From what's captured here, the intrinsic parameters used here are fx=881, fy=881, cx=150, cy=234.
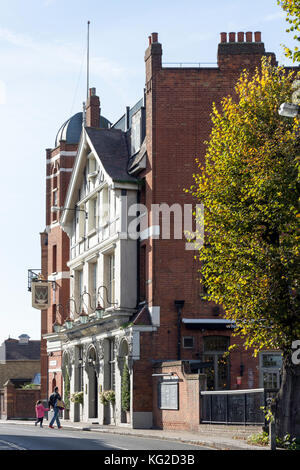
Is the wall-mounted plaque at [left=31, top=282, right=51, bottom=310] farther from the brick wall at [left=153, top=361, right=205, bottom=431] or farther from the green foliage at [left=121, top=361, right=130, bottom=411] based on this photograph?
the brick wall at [left=153, top=361, right=205, bottom=431]

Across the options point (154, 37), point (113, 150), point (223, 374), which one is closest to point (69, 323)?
point (113, 150)

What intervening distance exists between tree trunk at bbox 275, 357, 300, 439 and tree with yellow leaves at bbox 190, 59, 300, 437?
27 mm

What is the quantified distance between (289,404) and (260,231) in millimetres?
4818

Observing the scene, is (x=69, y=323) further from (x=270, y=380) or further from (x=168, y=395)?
(x=270, y=380)

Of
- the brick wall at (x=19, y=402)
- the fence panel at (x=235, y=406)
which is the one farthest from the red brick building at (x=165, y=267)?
the brick wall at (x=19, y=402)

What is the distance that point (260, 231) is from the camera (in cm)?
2473

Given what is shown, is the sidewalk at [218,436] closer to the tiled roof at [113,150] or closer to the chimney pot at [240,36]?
the tiled roof at [113,150]

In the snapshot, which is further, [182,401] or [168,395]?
[168,395]

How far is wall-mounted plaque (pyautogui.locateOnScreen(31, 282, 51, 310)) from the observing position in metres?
52.6

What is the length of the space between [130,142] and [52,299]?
1535cm

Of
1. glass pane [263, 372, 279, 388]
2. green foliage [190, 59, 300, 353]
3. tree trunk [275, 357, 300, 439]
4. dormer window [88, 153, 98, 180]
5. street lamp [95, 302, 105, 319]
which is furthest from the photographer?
dormer window [88, 153, 98, 180]

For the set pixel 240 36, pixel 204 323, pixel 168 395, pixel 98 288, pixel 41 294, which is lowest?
pixel 168 395

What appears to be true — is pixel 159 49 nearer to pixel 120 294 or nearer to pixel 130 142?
pixel 130 142

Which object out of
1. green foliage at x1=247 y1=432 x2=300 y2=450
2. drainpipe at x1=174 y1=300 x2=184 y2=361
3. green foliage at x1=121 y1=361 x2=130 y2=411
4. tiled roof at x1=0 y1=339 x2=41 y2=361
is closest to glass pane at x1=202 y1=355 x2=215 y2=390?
drainpipe at x1=174 y1=300 x2=184 y2=361
